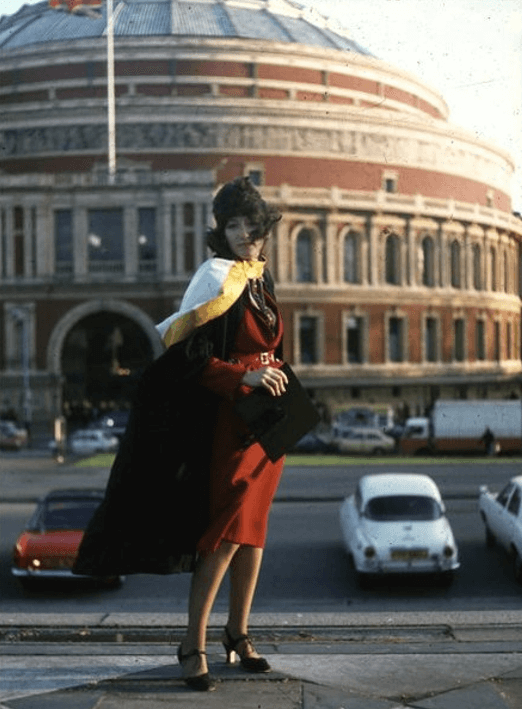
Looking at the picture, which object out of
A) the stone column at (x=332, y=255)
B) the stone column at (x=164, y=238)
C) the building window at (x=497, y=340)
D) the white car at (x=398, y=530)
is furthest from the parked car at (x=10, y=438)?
the white car at (x=398, y=530)

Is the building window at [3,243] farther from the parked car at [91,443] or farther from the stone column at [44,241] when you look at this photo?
the parked car at [91,443]

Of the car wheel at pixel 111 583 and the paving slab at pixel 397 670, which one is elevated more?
the paving slab at pixel 397 670

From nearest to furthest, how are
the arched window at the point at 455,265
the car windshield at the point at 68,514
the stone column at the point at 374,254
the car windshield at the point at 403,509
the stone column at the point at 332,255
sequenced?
the car windshield at the point at 68,514 < the car windshield at the point at 403,509 < the stone column at the point at 332,255 < the stone column at the point at 374,254 < the arched window at the point at 455,265

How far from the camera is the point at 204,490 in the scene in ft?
14.0

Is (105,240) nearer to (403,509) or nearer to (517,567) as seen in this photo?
(403,509)

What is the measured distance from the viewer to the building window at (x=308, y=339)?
50.8m

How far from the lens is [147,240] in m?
48.5

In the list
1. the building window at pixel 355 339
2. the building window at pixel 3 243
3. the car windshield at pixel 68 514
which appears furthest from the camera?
the building window at pixel 355 339

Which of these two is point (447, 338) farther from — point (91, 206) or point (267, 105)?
A: point (91, 206)

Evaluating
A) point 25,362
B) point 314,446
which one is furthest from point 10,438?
point 314,446

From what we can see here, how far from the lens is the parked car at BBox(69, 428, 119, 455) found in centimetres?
3738

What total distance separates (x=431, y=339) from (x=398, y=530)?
3998cm

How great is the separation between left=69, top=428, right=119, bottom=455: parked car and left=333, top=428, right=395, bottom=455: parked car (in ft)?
23.2

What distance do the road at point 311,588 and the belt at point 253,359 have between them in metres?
7.46
